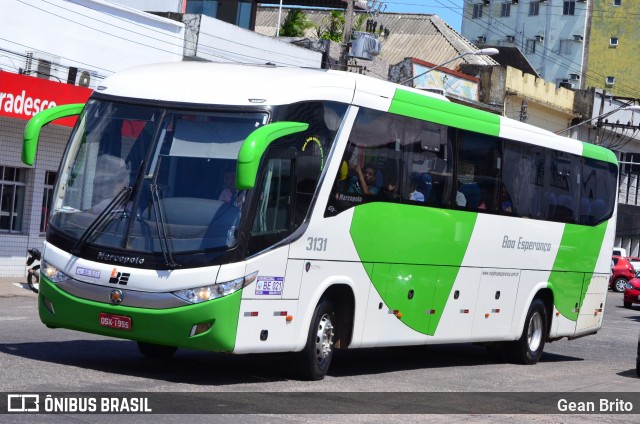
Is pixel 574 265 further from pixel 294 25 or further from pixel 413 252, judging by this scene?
pixel 294 25

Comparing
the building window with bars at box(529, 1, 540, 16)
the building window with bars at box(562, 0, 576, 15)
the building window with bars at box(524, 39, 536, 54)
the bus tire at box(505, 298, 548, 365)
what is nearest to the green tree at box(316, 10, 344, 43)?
the building window with bars at box(562, 0, 576, 15)

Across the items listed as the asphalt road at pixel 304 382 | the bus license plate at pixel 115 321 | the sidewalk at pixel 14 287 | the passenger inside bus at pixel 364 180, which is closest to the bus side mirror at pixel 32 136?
the bus license plate at pixel 115 321

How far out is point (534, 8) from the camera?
94.6 metres

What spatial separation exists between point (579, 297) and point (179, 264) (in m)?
9.77

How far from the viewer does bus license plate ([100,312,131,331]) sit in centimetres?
1184

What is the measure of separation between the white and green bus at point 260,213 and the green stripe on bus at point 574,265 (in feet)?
10.8

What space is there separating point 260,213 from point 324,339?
192cm

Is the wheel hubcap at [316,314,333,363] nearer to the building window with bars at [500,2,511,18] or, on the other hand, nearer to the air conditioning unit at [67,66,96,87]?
the air conditioning unit at [67,66,96,87]

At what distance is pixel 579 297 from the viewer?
19656 mm

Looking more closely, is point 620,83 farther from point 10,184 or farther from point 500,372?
point 500,372

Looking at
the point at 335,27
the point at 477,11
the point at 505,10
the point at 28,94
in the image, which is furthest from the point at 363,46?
the point at 477,11

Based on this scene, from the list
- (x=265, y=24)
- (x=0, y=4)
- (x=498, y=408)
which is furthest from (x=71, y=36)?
(x=265, y=24)

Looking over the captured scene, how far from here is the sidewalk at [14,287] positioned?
970 inches

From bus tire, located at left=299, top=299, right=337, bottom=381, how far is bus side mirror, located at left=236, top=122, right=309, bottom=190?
203 centimetres
